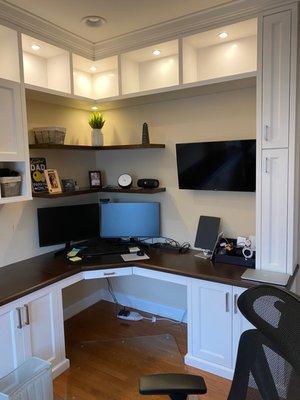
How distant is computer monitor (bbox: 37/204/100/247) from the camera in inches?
109

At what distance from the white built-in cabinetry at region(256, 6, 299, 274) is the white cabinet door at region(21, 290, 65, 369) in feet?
5.01

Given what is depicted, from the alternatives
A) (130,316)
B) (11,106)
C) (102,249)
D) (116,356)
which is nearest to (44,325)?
(116,356)

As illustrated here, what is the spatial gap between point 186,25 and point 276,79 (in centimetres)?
83

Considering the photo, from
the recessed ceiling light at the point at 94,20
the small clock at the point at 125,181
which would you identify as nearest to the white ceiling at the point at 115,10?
the recessed ceiling light at the point at 94,20

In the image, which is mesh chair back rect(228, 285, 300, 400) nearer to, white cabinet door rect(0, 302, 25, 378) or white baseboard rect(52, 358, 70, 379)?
white cabinet door rect(0, 302, 25, 378)

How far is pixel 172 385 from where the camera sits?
124cm

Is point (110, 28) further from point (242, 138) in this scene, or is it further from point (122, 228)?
point (122, 228)

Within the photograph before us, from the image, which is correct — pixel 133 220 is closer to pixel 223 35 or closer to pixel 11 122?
pixel 11 122

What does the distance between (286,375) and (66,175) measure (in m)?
2.61

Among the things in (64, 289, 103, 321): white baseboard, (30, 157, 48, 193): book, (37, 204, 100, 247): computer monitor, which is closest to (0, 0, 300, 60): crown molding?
(30, 157, 48, 193): book

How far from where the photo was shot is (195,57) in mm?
2627

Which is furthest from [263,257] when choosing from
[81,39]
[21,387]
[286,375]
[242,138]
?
[81,39]

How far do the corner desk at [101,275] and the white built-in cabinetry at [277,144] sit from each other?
26cm

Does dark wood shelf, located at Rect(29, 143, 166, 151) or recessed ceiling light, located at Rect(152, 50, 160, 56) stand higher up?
recessed ceiling light, located at Rect(152, 50, 160, 56)
